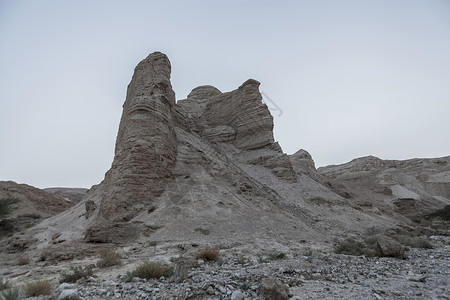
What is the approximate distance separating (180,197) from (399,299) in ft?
39.9

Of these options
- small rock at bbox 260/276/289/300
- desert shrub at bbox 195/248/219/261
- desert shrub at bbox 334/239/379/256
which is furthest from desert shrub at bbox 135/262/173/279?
desert shrub at bbox 334/239/379/256

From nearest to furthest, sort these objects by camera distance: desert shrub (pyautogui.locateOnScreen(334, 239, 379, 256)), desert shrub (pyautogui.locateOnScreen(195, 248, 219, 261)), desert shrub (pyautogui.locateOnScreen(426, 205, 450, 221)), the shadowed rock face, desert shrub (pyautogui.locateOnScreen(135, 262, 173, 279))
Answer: desert shrub (pyautogui.locateOnScreen(135, 262, 173, 279)) < desert shrub (pyautogui.locateOnScreen(195, 248, 219, 261)) < desert shrub (pyautogui.locateOnScreen(334, 239, 379, 256)) < the shadowed rock face < desert shrub (pyautogui.locateOnScreen(426, 205, 450, 221))

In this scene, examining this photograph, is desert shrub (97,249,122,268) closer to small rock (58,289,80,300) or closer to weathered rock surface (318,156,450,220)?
small rock (58,289,80,300)

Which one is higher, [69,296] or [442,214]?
[69,296]

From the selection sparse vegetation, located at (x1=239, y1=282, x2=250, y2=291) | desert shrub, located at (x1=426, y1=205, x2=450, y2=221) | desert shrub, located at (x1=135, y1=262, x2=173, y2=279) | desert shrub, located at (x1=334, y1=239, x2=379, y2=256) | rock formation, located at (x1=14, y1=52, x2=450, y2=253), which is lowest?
desert shrub, located at (x1=426, y1=205, x2=450, y2=221)

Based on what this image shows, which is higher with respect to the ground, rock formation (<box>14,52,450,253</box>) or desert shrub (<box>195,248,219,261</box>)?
rock formation (<box>14,52,450,253</box>)

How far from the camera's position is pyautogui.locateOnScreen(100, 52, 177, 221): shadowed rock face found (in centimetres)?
1416

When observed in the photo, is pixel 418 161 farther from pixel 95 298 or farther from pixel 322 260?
pixel 95 298

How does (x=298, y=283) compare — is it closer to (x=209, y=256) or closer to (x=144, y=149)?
(x=209, y=256)

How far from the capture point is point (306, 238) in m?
14.2

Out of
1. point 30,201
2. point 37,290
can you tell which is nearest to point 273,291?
point 37,290

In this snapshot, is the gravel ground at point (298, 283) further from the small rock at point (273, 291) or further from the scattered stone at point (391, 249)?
the scattered stone at point (391, 249)

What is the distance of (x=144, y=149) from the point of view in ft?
51.6

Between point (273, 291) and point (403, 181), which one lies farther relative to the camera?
point (403, 181)
